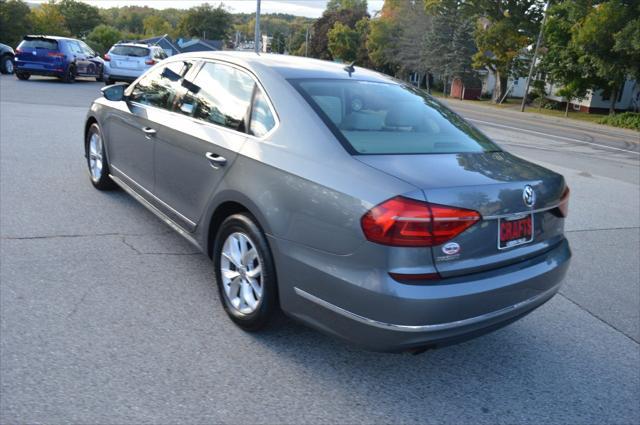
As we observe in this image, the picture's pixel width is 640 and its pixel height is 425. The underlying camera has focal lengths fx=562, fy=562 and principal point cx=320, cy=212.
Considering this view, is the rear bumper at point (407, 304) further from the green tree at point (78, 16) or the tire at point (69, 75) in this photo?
the green tree at point (78, 16)

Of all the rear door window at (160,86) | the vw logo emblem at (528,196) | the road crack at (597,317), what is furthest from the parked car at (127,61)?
the vw logo emblem at (528,196)

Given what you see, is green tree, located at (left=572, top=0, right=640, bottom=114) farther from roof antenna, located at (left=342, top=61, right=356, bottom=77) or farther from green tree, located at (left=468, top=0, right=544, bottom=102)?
roof antenna, located at (left=342, top=61, right=356, bottom=77)

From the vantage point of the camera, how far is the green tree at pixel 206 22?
127 meters

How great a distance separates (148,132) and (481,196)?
293 cm

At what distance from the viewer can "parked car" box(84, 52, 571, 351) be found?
262 centimetres

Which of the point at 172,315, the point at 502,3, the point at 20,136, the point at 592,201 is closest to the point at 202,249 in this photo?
the point at 172,315

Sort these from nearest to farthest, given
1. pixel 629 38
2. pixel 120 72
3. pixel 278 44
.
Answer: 1. pixel 120 72
2. pixel 629 38
3. pixel 278 44

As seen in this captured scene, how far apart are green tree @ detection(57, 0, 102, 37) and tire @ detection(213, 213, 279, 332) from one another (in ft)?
304

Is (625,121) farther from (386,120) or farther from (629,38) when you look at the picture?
(386,120)

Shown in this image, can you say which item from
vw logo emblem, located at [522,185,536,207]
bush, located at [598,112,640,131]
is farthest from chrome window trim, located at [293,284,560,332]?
bush, located at [598,112,640,131]

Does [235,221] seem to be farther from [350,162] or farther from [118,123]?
[118,123]

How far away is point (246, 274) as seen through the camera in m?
3.38

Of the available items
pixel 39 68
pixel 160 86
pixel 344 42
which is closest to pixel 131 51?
pixel 39 68

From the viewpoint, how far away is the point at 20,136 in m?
9.18
